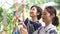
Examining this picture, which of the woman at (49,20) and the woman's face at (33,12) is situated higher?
the woman's face at (33,12)

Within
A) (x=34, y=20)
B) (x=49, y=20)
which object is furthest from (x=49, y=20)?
(x=34, y=20)

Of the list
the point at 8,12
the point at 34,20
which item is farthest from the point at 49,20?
the point at 8,12

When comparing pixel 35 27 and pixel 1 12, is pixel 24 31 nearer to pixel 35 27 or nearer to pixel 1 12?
pixel 35 27

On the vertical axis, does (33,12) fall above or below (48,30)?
above

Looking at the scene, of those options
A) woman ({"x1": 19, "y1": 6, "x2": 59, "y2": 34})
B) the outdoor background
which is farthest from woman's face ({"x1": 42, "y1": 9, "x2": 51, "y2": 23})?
the outdoor background

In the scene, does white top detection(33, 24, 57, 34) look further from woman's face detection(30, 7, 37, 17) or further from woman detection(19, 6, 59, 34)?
woman's face detection(30, 7, 37, 17)

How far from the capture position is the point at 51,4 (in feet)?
3.82

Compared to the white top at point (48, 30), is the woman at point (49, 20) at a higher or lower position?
higher

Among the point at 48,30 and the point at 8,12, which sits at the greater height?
the point at 8,12

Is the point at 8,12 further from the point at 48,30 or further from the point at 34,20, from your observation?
the point at 48,30

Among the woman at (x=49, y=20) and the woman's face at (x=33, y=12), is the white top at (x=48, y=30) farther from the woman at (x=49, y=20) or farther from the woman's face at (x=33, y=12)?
the woman's face at (x=33, y=12)

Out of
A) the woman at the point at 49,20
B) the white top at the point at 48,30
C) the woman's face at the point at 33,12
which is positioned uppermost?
the woman's face at the point at 33,12

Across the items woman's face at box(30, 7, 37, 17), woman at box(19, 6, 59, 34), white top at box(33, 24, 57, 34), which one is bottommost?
white top at box(33, 24, 57, 34)

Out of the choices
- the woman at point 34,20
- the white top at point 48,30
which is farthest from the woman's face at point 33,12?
the white top at point 48,30
